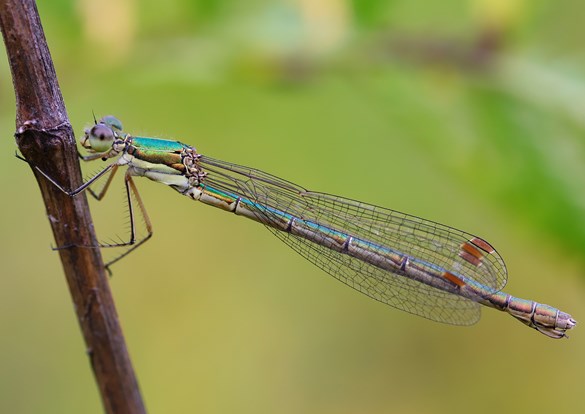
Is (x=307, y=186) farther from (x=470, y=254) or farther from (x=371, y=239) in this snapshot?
(x=470, y=254)

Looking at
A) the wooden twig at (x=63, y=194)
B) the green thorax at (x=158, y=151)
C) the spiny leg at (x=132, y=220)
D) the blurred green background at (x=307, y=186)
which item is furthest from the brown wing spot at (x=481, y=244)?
the wooden twig at (x=63, y=194)

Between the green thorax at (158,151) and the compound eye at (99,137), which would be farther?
the green thorax at (158,151)

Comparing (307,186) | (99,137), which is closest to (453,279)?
(307,186)

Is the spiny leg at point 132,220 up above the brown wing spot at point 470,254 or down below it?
above

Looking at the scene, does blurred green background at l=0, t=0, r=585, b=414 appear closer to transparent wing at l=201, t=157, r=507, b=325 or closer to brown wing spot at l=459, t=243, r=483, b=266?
brown wing spot at l=459, t=243, r=483, b=266

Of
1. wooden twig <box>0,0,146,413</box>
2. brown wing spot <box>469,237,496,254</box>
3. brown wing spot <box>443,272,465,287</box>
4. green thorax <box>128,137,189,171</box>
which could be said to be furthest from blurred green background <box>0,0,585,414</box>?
wooden twig <box>0,0,146,413</box>

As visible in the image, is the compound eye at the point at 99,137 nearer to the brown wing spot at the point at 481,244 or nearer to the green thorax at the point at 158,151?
the green thorax at the point at 158,151

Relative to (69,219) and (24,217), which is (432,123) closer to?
(69,219)

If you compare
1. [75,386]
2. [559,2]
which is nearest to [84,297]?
[75,386]
